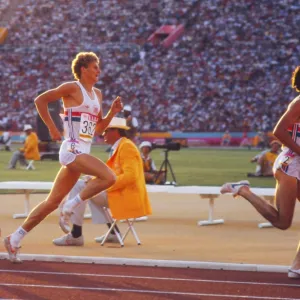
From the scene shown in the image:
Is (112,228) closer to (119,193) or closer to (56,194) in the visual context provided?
(119,193)

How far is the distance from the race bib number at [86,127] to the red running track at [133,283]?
1197mm

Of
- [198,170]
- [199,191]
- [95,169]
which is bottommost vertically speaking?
[198,170]

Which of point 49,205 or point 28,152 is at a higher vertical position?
point 49,205

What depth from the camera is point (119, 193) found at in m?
10.5

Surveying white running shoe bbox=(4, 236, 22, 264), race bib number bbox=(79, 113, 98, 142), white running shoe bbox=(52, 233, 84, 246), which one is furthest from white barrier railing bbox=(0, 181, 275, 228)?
white running shoe bbox=(4, 236, 22, 264)

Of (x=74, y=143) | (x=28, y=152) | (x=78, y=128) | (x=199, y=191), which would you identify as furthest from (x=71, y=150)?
(x=28, y=152)

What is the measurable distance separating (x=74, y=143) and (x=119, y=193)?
187 cm

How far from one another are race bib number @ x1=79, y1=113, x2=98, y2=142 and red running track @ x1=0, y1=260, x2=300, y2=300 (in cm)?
120

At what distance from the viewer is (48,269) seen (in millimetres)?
8234

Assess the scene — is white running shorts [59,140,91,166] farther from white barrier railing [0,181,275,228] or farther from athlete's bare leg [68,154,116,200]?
white barrier railing [0,181,275,228]

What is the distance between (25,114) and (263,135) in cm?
1361

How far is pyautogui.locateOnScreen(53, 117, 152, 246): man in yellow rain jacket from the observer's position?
10.3m

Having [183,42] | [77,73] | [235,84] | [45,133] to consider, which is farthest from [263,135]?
[77,73]

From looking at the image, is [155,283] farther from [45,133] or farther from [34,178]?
[45,133]
